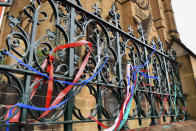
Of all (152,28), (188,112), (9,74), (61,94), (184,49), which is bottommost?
(188,112)

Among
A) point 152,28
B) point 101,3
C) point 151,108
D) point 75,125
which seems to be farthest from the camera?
point 152,28

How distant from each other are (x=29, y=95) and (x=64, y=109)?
12.7 inches

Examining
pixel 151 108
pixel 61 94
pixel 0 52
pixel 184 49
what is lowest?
pixel 151 108

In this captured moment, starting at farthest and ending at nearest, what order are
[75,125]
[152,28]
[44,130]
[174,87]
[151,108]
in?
[152,28] → [75,125] → [44,130] → [174,87] → [151,108]

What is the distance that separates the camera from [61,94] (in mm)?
1193

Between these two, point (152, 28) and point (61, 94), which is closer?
point (61, 94)

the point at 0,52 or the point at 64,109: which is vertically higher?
the point at 0,52

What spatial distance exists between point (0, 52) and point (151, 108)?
7.05ft

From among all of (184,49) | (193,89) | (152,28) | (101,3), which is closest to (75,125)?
(193,89)

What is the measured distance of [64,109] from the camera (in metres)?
1.25

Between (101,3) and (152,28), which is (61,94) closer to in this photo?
(101,3)

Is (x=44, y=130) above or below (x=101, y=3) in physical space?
below

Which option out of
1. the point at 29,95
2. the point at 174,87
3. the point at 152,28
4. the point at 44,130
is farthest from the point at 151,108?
the point at 152,28

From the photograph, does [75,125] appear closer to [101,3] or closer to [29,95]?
[29,95]
